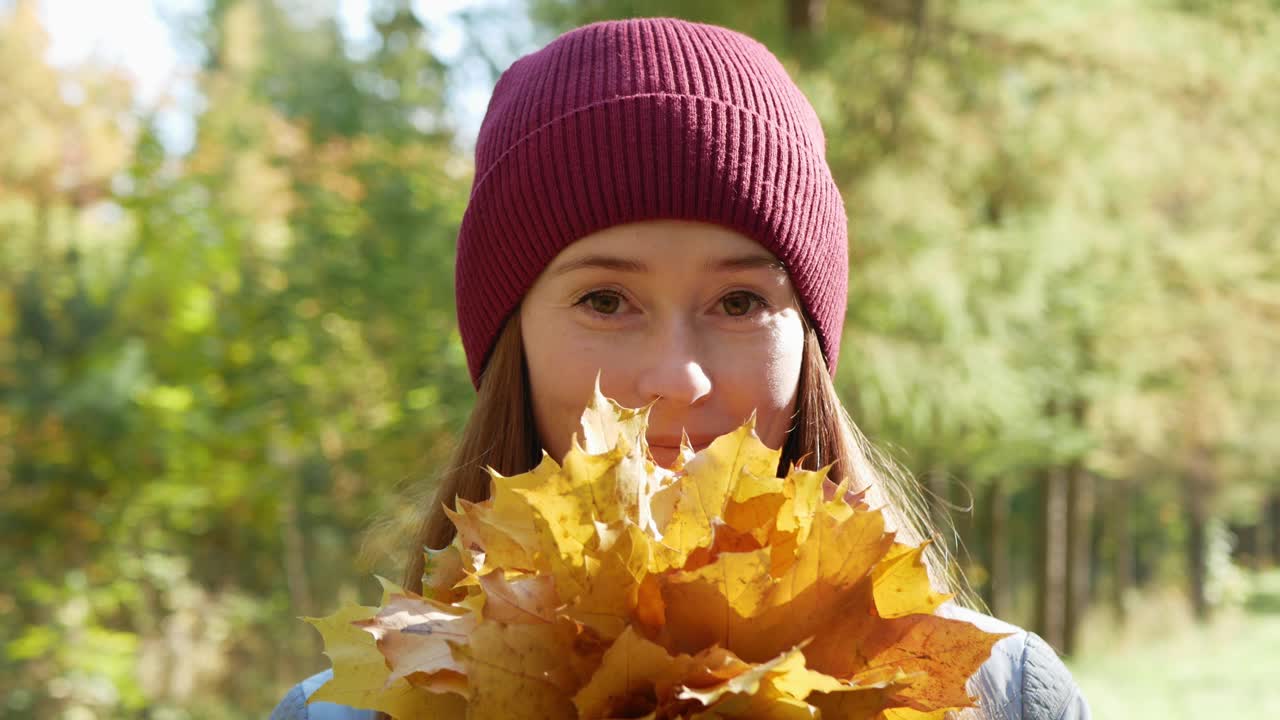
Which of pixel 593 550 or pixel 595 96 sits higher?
pixel 595 96

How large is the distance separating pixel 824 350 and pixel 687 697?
126 cm

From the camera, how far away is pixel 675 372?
64.1 inches

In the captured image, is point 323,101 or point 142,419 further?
point 142,419

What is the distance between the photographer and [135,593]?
10500 mm

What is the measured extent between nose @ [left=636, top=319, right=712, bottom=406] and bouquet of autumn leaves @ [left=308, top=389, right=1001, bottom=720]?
53 cm

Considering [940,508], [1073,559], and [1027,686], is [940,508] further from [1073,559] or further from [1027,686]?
[1073,559]

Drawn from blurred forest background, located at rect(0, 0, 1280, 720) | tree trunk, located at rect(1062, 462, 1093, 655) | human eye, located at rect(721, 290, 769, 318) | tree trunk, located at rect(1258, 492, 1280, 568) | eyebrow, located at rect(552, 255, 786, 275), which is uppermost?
eyebrow, located at rect(552, 255, 786, 275)

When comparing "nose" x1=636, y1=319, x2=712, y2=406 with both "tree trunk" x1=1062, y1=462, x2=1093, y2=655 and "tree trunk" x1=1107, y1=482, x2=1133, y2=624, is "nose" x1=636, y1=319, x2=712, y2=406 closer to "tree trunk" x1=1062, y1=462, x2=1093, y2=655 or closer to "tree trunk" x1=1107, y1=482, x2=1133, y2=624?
"tree trunk" x1=1062, y1=462, x2=1093, y2=655

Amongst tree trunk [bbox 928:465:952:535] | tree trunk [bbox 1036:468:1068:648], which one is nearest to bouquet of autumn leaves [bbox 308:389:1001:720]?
tree trunk [bbox 928:465:952:535]

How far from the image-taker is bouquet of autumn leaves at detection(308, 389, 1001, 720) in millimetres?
935

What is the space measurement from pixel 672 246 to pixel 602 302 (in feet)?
0.50

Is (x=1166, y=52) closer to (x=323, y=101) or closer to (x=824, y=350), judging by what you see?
(x=323, y=101)

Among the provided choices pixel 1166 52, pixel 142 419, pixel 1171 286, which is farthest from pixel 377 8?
pixel 1171 286

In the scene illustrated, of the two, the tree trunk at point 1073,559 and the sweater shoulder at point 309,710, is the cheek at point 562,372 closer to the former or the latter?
the sweater shoulder at point 309,710
